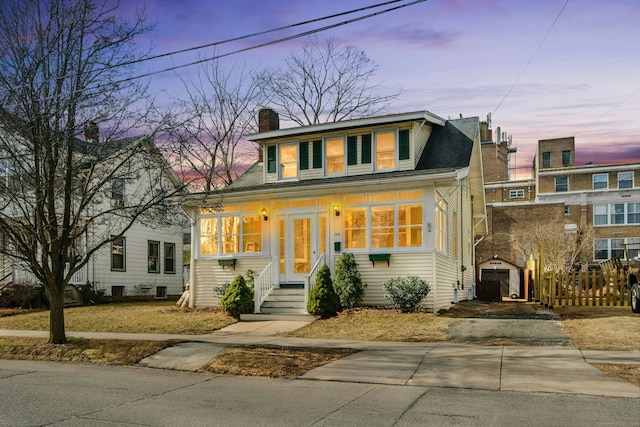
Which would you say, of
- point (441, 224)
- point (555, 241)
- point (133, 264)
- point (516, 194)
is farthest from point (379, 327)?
point (516, 194)

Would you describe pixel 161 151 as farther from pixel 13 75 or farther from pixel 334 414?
pixel 334 414

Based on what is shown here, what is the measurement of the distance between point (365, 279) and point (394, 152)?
4.39 metres

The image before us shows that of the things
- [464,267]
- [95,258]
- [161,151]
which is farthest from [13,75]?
[464,267]

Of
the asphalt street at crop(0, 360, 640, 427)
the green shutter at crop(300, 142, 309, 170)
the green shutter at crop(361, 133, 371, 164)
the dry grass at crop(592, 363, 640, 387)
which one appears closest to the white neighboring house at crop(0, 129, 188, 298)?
the green shutter at crop(300, 142, 309, 170)

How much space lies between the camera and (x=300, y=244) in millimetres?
20000

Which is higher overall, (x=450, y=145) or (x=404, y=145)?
(x=450, y=145)

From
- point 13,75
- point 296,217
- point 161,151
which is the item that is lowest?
point 296,217

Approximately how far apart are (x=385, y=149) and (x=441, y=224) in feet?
10.2

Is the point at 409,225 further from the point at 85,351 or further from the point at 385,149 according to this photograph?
the point at 85,351

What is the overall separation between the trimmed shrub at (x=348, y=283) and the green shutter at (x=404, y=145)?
153 inches

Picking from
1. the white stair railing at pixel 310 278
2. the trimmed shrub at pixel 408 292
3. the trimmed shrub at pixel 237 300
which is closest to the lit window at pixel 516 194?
the white stair railing at pixel 310 278

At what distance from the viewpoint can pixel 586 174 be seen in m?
58.2

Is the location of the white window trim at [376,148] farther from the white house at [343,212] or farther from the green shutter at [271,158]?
the green shutter at [271,158]

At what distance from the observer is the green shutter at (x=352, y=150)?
20.6 meters
